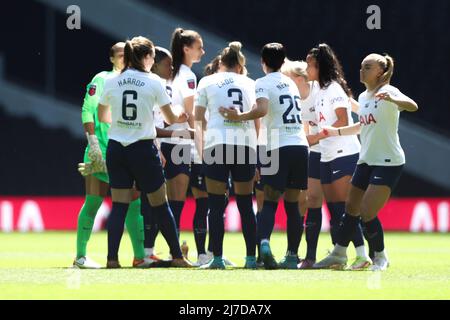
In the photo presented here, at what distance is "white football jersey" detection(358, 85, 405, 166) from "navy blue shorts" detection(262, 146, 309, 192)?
25.2 inches

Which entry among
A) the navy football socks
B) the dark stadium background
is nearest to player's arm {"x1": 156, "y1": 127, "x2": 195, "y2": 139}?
the navy football socks

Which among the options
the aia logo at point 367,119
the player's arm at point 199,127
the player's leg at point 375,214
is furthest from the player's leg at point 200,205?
the aia logo at point 367,119

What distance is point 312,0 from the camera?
943 inches

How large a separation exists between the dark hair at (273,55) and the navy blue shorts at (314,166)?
1217 millimetres

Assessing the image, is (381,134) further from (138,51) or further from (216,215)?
(138,51)

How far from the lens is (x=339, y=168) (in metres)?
11.3

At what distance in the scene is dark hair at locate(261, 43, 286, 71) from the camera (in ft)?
35.5

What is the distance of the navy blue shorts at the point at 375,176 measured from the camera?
10.3 m

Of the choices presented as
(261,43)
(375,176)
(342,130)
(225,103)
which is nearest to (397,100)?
(375,176)

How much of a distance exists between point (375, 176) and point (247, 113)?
1302mm

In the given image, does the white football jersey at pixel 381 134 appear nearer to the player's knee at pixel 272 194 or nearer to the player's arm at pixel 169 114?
the player's knee at pixel 272 194

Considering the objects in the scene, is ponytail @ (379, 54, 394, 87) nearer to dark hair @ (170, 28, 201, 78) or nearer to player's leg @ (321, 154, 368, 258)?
player's leg @ (321, 154, 368, 258)

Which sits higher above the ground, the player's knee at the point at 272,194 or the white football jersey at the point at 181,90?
the white football jersey at the point at 181,90

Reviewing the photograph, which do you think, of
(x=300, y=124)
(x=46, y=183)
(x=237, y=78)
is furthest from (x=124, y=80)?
(x=46, y=183)
